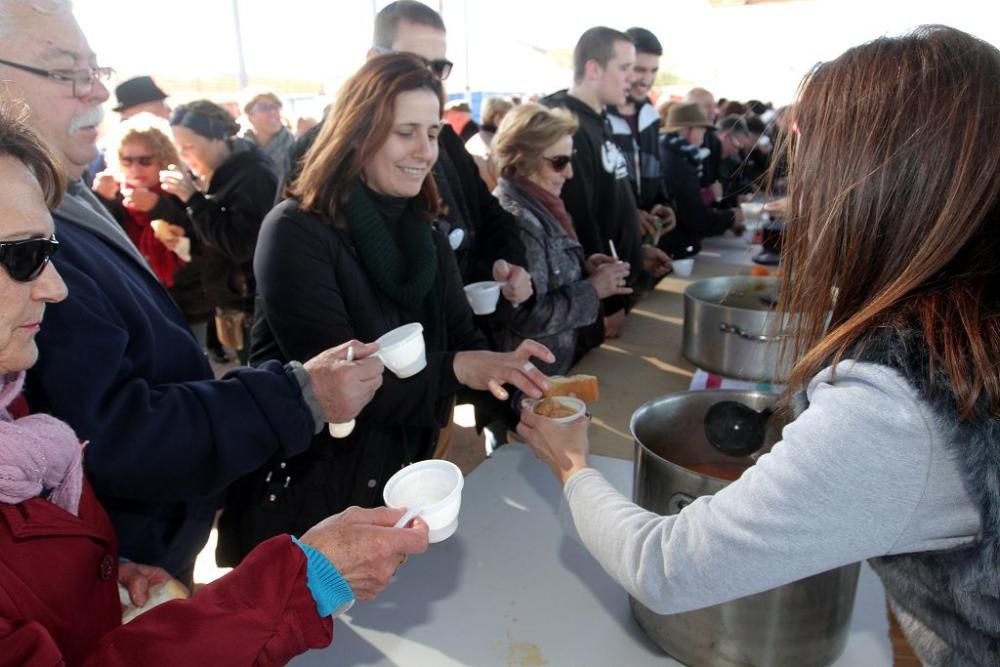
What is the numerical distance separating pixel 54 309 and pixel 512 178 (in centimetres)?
180

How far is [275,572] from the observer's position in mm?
845

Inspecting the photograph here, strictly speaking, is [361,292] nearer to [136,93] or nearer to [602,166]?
[602,166]

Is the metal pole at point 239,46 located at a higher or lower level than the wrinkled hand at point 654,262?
higher

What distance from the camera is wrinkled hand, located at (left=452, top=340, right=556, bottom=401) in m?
1.47

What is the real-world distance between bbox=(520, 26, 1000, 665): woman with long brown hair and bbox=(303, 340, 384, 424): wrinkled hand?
68 cm

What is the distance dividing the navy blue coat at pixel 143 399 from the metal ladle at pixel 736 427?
0.77 metres

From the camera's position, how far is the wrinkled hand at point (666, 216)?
3855 millimetres

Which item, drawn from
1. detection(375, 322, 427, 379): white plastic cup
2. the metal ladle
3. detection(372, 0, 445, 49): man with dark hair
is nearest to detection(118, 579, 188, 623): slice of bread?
detection(375, 322, 427, 379): white plastic cup

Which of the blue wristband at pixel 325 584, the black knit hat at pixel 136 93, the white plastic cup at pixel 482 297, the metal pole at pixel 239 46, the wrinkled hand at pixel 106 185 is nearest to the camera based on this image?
the blue wristband at pixel 325 584

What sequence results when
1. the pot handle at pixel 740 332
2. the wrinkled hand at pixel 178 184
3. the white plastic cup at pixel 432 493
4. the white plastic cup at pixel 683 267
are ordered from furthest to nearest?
the white plastic cup at pixel 683 267 → the wrinkled hand at pixel 178 184 → the pot handle at pixel 740 332 → the white plastic cup at pixel 432 493

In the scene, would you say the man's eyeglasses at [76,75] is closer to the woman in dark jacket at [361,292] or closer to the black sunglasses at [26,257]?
the woman in dark jacket at [361,292]

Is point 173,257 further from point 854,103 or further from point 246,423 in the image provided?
point 854,103

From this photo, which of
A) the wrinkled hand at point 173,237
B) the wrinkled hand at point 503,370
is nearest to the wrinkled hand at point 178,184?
the wrinkled hand at point 173,237

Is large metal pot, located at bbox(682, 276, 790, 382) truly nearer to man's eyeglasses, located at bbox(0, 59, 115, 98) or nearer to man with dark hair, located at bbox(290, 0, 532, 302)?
man with dark hair, located at bbox(290, 0, 532, 302)
